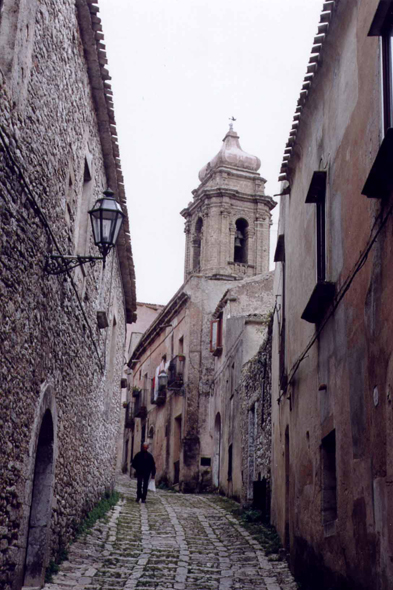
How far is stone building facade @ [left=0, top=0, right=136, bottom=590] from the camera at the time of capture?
6.08m

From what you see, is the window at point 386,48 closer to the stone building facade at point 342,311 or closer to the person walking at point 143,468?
the stone building facade at point 342,311

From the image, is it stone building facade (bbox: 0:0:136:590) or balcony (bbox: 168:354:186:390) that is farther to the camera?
balcony (bbox: 168:354:186:390)

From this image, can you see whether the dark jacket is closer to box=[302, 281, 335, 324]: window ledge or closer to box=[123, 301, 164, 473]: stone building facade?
box=[302, 281, 335, 324]: window ledge

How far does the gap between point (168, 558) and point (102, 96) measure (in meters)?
6.24

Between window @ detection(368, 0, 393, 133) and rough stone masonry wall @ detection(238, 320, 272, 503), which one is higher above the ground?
window @ detection(368, 0, 393, 133)

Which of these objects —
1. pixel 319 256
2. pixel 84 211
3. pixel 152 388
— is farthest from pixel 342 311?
pixel 152 388

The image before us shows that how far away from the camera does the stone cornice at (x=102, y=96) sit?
29.3 ft

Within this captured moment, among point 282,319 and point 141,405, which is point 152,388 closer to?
point 141,405

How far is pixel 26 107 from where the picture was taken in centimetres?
642

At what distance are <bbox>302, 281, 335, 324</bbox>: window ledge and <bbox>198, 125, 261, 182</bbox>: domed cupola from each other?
2798cm

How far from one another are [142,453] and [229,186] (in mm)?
19760

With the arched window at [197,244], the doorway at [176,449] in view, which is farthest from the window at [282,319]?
the arched window at [197,244]

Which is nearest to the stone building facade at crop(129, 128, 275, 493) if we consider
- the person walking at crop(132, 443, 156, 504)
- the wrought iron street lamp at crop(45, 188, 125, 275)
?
the person walking at crop(132, 443, 156, 504)

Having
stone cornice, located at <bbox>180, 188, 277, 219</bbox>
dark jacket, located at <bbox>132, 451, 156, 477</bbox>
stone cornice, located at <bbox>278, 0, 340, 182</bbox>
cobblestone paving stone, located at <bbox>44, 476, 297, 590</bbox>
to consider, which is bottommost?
cobblestone paving stone, located at <bbox>44, 476, 297, 590</bbox>
